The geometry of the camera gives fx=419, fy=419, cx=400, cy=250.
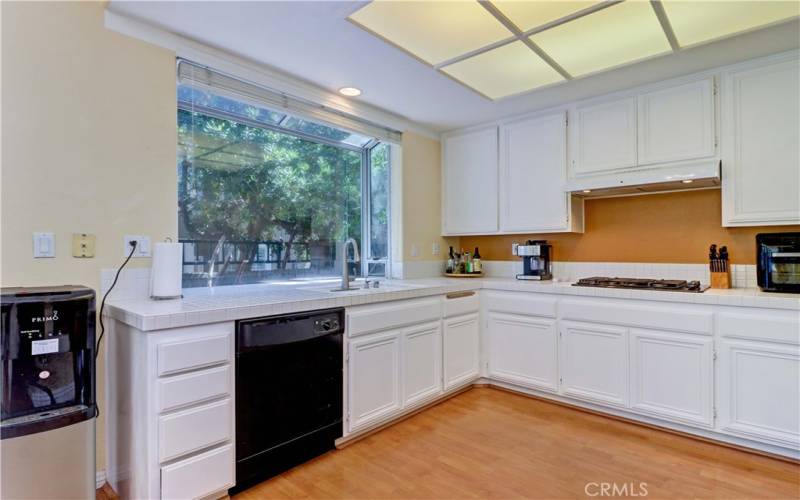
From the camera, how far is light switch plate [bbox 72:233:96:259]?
75.6 inches

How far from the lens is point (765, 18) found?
206cm

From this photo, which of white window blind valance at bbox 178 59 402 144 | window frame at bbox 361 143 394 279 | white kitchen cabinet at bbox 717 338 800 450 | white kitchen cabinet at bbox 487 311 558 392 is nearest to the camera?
white kitchen cabinet at bbox 717 338 800 450

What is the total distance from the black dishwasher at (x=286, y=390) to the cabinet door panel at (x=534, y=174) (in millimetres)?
1860

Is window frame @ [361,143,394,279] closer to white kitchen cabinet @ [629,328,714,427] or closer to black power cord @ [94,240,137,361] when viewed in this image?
black power cord @ [94,240,137,361]

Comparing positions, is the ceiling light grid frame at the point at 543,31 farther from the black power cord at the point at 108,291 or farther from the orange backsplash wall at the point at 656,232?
the black power cord at the point at 108,291

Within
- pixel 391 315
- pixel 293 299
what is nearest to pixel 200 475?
pixel 293 299

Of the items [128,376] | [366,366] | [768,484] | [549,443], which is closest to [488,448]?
[549,443]

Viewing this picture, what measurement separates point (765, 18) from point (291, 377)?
2939 mm

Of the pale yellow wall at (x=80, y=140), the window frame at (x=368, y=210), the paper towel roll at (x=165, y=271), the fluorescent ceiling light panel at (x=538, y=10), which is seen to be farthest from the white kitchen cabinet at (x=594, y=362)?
the pale yellow wall at (x=80, y=140)

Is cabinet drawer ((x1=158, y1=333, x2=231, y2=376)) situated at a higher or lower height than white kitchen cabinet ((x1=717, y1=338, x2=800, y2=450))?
higher

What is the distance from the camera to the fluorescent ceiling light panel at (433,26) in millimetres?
1984

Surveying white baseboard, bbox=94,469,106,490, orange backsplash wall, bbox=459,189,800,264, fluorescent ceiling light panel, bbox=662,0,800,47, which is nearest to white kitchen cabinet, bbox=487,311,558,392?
orange backsplash wall, bbox=459,189,800,264

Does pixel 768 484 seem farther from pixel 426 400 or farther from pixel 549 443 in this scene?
pixel 426 400

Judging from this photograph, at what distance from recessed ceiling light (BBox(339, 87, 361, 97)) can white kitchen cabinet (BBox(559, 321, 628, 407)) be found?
2151mm
